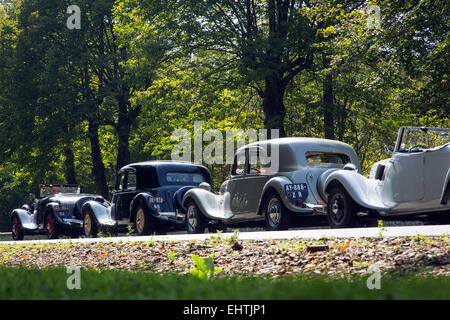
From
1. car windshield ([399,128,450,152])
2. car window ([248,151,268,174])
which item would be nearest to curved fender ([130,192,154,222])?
car window ([248,151,268,174])

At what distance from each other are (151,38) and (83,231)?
998cm

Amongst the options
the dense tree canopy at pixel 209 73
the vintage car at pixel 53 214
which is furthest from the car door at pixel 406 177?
the vintage car at pixel 53 214

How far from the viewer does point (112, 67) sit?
1220 inches

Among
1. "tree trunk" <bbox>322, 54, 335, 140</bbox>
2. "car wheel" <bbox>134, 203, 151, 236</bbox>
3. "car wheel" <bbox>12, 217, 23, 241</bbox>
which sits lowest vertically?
"car wheel" <bbox>12, 217, 23, 241</bbox>

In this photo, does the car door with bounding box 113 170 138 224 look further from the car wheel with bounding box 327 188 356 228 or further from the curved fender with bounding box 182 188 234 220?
the car wheel with bounding box 327 188 356 228

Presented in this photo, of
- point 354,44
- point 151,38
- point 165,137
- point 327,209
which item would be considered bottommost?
point 327,209

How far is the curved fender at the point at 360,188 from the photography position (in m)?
9.45

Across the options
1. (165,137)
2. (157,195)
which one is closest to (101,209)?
(157,195)

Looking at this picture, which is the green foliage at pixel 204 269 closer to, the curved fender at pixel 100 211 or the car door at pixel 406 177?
the car door at pixel 406 177

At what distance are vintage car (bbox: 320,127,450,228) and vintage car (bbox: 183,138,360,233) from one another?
23.3 inches

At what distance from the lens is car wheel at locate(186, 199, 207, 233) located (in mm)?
13039

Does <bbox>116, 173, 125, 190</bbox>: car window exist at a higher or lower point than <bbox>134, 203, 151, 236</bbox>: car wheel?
higher
